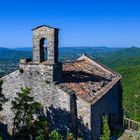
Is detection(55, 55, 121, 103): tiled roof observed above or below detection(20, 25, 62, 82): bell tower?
below

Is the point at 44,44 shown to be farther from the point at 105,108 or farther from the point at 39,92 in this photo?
the point at 105,108

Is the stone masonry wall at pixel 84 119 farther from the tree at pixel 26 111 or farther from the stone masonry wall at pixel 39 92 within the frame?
the tree at pixel 26 111

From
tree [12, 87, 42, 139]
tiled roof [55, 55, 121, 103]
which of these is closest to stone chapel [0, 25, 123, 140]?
tiled roof [55, 55, 121, 103]

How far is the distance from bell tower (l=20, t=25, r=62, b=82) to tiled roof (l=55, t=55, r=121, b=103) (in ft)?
3.64

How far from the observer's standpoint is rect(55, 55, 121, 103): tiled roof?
23.6 metres

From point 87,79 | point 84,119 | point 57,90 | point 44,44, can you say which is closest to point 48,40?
point 44,44

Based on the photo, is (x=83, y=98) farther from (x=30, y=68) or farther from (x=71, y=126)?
(x=30, y=68)

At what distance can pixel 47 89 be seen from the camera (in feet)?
77.9

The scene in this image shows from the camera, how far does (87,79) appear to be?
27.0 meters

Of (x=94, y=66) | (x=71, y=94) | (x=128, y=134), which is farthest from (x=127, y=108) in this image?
(x=71, y=94)

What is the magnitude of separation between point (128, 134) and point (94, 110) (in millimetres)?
4535

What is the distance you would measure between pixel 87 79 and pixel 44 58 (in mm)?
4131

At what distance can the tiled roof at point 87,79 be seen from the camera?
930 inches

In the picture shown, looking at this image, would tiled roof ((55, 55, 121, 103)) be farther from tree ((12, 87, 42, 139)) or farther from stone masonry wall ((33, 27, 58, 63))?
tree ((12, 87, 42, 139))
